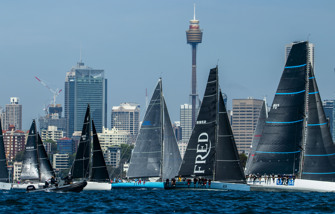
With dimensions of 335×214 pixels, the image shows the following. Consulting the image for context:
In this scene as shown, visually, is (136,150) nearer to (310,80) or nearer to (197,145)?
(197,145)

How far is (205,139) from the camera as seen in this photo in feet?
257

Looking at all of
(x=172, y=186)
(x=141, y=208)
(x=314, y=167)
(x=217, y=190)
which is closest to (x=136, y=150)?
(x=172, y=186)

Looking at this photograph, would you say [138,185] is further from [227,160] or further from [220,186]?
[220,186]

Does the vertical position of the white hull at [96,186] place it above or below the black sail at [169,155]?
below

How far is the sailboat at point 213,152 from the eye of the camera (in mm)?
76500

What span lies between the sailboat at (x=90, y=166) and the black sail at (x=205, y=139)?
Result: 46.4 ft

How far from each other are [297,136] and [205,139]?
330 inches

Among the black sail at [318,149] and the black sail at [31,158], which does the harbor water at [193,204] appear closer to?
the black sail at [318,149]

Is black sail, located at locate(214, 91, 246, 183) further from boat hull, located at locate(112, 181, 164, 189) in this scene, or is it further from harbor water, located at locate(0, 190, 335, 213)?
boat hull, located at locate(112, 181, 164, 189)

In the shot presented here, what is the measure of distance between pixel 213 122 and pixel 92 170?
60.1 feet

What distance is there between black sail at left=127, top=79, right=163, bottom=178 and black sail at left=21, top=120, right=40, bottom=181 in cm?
2078

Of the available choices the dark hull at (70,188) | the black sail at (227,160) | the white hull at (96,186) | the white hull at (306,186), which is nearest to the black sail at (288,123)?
the white hull at (306,186)

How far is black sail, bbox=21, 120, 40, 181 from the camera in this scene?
351ft

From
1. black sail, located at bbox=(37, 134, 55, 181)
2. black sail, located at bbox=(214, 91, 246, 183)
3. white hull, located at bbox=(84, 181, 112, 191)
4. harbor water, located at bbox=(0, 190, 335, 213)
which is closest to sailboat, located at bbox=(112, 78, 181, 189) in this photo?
white hull, located at bbox=(84, 181, 112, 191)
